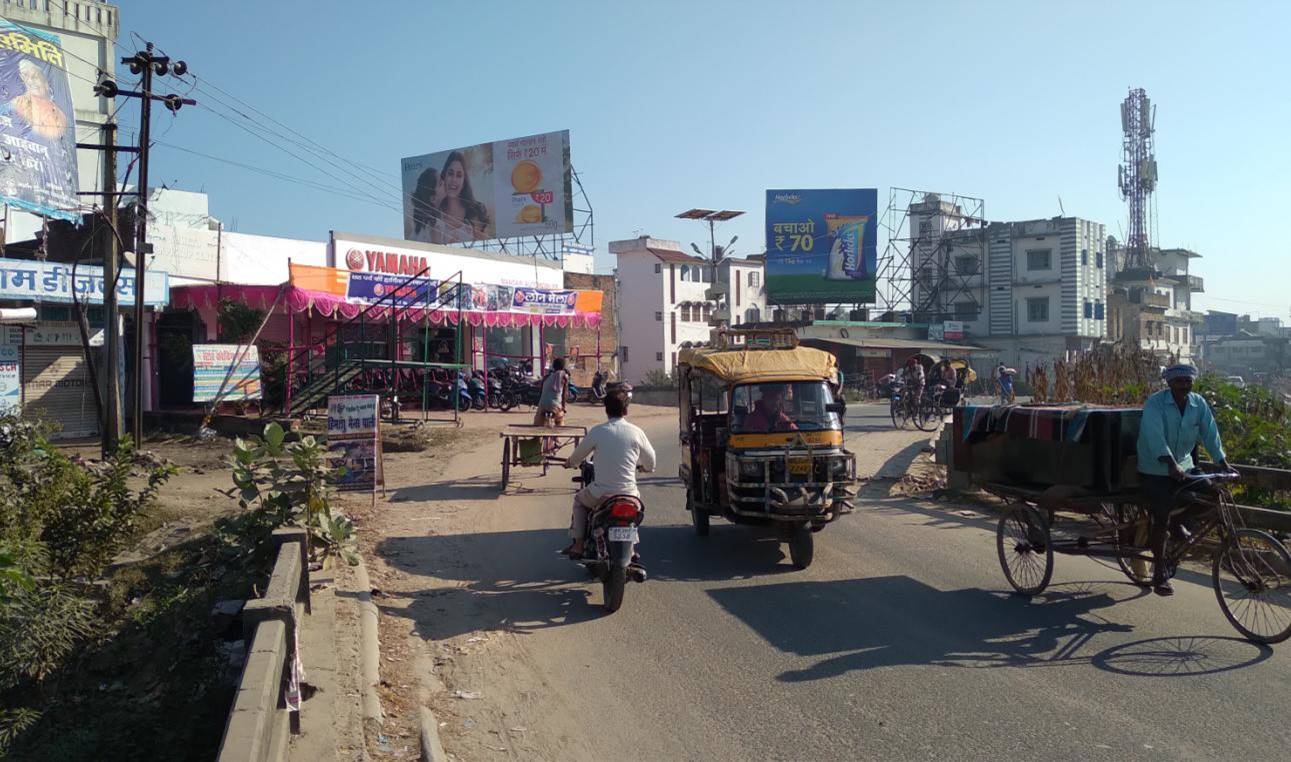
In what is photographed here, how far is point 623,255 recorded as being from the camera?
6444 centimetres

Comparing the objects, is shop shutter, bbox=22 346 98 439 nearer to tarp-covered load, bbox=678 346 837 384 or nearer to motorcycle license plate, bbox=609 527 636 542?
tarp-covered load, bbox=678 346 837 384

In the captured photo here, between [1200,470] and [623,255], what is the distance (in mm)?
58243

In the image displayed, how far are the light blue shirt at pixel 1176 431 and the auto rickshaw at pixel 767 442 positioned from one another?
284 centimetres

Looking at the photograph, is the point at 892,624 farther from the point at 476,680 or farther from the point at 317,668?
the point at 317,668

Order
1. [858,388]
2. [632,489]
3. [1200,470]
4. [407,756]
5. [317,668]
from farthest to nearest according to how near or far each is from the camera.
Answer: [858,388] → [632,489] → [1200,470] → [317,668] → [407,756]

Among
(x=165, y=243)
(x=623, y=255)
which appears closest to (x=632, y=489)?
(x=165, y=243)

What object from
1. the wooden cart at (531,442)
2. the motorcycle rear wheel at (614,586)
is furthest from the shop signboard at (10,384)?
the motorcycle rear wheel at (614,586)

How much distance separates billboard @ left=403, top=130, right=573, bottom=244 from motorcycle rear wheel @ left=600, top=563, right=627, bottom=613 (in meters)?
38.9

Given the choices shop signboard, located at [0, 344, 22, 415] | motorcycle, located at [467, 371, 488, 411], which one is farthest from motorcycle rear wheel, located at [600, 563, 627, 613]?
motorcycle, located at [467, 371, 488, 411]

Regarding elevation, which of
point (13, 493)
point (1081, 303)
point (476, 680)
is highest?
point (1081, 303)

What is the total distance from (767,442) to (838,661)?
3.25m

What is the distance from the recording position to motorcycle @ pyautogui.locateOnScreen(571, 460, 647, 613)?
7.80 meters

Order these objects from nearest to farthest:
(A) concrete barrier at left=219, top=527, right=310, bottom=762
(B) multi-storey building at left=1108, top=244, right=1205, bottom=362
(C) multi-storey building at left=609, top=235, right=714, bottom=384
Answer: (A) concrete barrier at left=219, top=527, right=310, bottom=762, (C) multi-storey building at left=609, top=235, right=714, bottom=384, (B) multi-storey building at left=1108, top=244, right=1205, bottom=362

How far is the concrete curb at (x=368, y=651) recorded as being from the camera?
5.68 m
